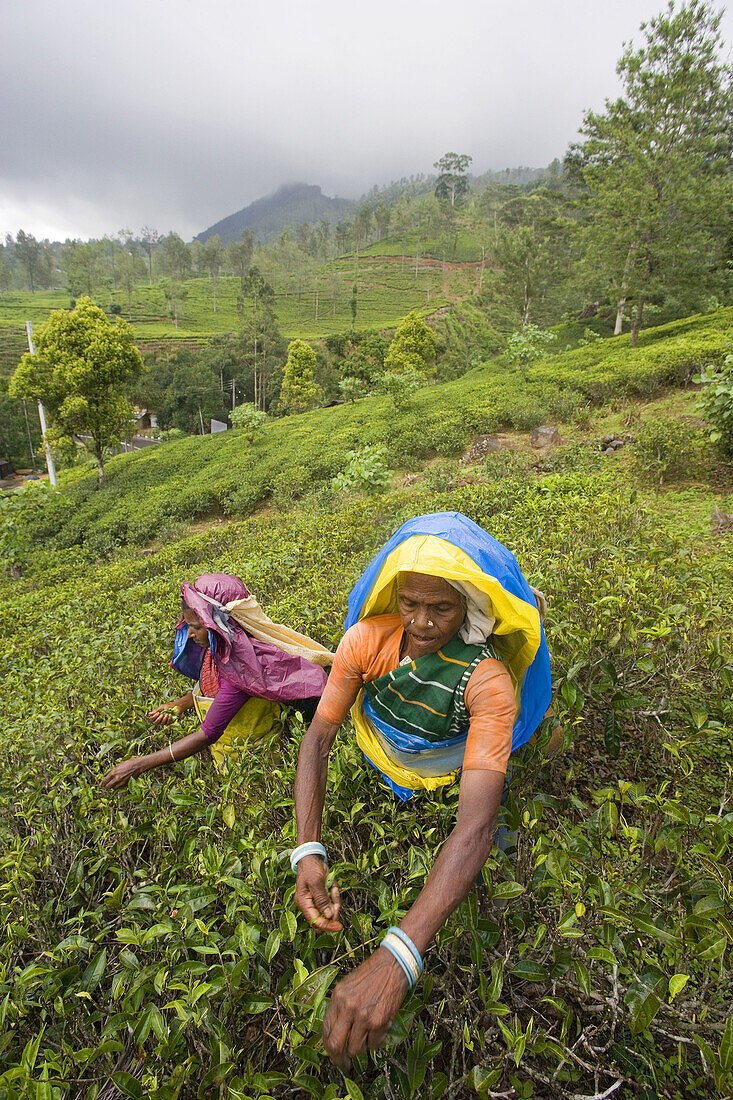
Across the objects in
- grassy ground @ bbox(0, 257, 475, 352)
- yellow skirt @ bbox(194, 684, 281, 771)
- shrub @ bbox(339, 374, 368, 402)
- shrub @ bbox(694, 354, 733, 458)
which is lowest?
yellow skirt @ bbox(194, 684, 281, 771)

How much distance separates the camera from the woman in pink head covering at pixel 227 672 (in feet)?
6.91

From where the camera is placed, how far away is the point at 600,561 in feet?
9.45

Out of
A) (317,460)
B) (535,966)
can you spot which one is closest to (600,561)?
(535,966)

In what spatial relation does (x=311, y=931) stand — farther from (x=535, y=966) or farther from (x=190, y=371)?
(x=190, y=371)

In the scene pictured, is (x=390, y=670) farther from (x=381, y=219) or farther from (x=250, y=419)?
(x=381, y=219)

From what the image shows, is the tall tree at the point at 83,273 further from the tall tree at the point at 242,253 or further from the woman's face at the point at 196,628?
the woman's face at the point at 196,628

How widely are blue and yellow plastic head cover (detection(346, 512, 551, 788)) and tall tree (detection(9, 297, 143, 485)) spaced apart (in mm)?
18477

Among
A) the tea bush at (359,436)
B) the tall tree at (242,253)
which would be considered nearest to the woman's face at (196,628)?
the tea bush at (359,436)

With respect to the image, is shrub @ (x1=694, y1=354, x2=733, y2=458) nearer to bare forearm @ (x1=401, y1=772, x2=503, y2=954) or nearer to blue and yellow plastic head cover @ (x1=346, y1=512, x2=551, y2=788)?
blue and yellow plastic head cover @ (x1=346, y1=512, x2=551, y2=788)

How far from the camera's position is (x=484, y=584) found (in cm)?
127

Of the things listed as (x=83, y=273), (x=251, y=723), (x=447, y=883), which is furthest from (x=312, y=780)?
(x=83, y=273)

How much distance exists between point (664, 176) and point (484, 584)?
63.4 ft

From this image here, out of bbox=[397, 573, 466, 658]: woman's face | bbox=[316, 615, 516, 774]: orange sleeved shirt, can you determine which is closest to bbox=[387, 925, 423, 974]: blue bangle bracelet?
bbox=[316, 615, 516, 774]: orange sleeved shirt

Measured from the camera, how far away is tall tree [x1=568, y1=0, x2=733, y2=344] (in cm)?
1466
